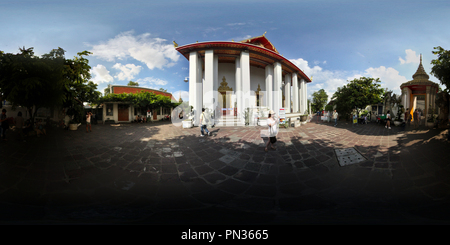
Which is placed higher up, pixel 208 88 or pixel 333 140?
pixel 208 88

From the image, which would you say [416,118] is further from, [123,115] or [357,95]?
[123,115]

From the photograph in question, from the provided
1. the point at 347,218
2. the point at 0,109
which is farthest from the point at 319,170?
the point at 0,109

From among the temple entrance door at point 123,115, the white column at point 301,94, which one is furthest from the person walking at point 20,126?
the white column at point 301,94

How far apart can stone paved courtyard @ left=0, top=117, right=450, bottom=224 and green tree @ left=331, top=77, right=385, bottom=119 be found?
80 centimetres

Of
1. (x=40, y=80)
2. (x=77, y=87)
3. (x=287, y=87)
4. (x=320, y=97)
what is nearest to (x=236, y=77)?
(x=320, y=97)

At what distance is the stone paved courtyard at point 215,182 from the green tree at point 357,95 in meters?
0.80

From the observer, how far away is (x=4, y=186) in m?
1.46

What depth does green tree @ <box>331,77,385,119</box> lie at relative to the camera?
2.33 metres

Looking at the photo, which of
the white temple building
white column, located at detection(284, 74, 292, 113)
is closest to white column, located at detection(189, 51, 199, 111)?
the white temple building

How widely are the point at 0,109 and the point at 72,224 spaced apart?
1.84 meters

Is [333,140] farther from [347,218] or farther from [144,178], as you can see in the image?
[144,178]

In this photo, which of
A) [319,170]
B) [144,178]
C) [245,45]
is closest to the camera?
[144,178]

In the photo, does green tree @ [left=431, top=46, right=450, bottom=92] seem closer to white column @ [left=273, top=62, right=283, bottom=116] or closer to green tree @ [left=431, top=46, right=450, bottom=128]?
green tree @ [left=431, top=46, right=450, bottom=128]

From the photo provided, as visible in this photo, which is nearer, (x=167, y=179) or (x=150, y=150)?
(x=167, y=179)
